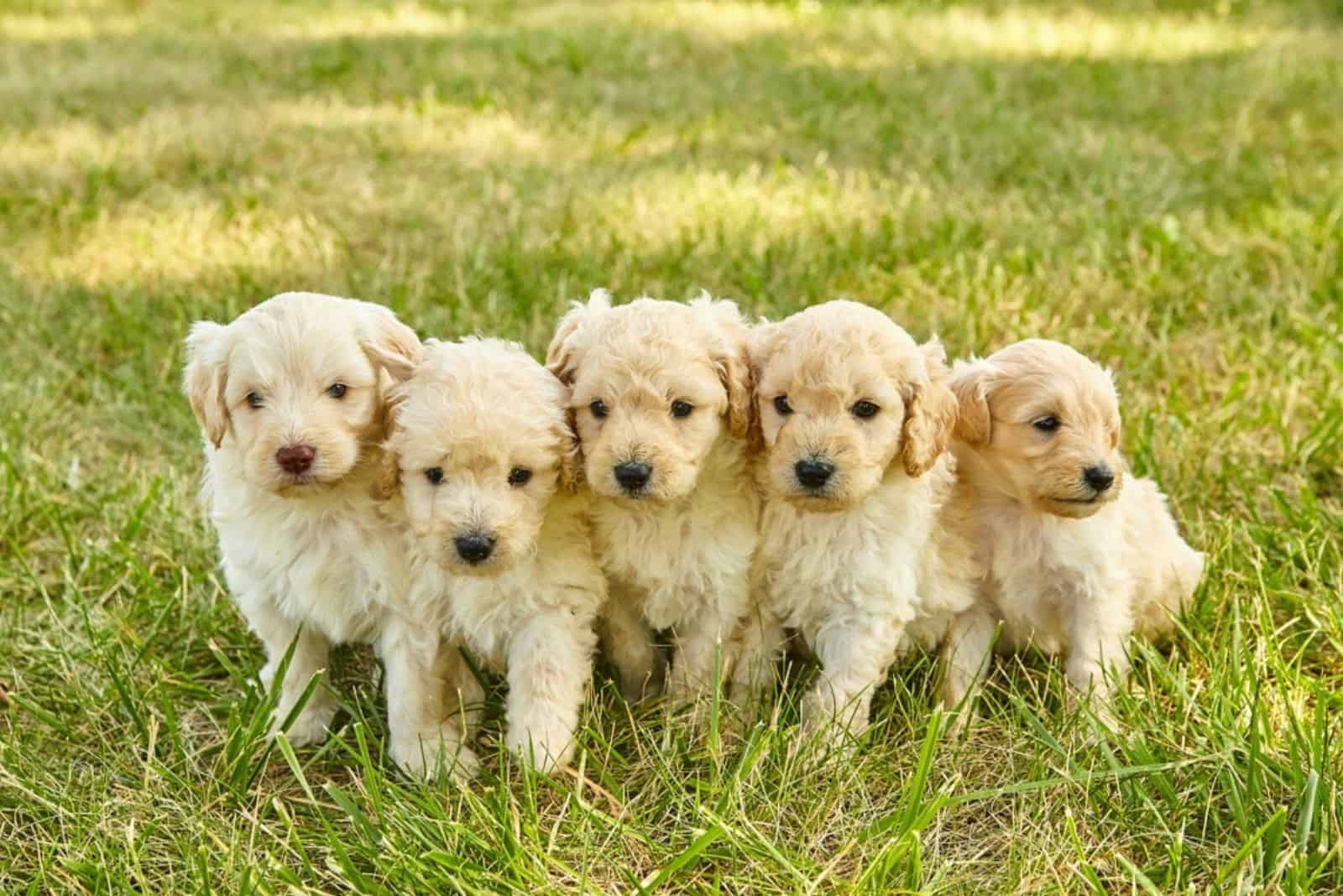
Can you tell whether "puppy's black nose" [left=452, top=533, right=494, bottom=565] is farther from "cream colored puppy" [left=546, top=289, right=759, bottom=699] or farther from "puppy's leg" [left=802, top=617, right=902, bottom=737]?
"puppy's leg" [left=802, top=617, right=902, bottom=737]

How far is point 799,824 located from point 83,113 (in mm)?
7820

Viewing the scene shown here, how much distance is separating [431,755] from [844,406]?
4.38 ft

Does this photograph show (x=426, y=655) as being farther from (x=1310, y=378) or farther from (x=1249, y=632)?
(x=1310, y=378)

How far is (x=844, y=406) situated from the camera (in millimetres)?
3225

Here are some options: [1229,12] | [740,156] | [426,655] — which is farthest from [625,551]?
[1229,12]

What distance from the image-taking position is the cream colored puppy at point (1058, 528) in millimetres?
3377

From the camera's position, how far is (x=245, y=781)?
3234mm

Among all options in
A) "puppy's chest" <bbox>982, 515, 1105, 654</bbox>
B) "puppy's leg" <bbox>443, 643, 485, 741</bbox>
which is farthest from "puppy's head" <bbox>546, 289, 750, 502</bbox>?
"puppy's chest" <bbox>982, 515, 1105, 654</bbox>

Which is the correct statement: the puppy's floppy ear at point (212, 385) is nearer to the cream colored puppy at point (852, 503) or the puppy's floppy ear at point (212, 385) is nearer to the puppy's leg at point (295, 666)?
the puppy's leg at point (295, 666)

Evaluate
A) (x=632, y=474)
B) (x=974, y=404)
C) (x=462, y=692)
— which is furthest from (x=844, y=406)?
(x=462, y=692)

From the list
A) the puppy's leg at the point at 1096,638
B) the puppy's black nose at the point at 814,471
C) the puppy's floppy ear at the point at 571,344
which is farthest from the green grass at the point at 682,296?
the puppy's floppy ear at the point at 571,344

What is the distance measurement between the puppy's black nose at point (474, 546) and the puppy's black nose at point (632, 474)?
33 cm

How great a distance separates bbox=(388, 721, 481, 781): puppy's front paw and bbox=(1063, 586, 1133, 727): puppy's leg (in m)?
1.57

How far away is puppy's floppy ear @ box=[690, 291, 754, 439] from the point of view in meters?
3.30
